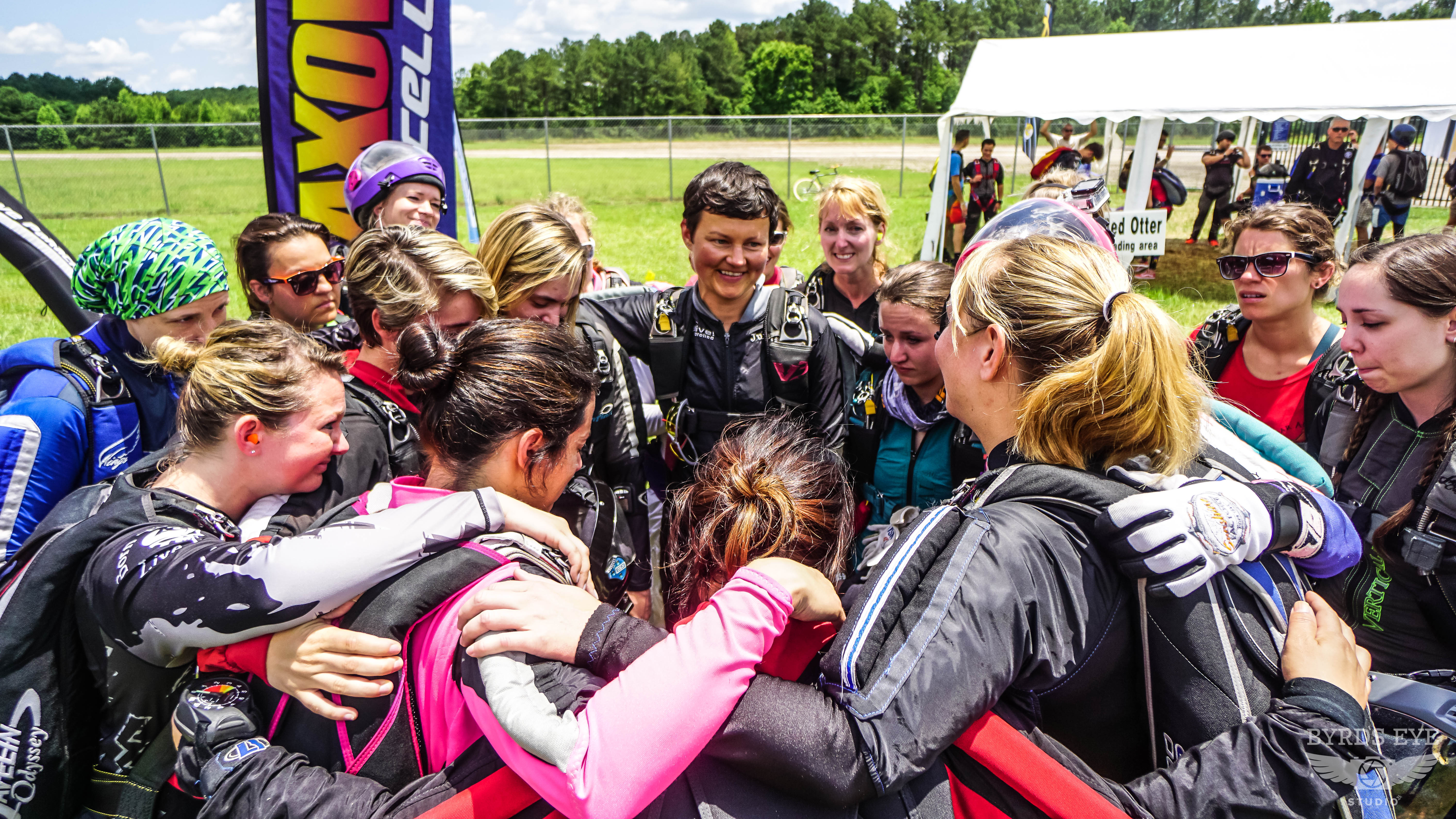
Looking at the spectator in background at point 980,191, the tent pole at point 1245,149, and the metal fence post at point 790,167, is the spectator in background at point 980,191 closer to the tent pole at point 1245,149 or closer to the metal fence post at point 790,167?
the tent pole at point 1245,149

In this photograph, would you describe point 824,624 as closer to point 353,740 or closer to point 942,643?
point 942,643

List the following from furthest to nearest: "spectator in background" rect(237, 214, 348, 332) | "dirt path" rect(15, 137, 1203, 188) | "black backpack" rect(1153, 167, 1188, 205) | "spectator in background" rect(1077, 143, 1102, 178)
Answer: "dirt path" rect(15, 137, 1203, 188) < "black backpack" rect(1153, 167, 1188, 205) < "spectator in background" rect(1077, 143, 1102, 178) < "spectator in background" rect(237, 214, 348, 332)

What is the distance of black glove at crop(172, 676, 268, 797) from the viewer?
1.41 metres

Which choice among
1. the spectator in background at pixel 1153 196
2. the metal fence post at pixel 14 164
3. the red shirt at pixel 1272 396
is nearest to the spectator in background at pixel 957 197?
the spectator in background at pixel 1153 196

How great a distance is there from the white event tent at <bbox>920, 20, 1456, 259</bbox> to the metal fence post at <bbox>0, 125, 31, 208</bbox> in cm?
1922

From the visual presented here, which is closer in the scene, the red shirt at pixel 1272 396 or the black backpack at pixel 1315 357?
the black backpack at pixel 1315 357

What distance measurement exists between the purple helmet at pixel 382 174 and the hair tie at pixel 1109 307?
3496 mm

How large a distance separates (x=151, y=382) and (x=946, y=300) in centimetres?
284

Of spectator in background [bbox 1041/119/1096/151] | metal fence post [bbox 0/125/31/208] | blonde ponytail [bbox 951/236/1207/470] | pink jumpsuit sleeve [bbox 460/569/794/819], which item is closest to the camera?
pink jumpsuit sleeve [bbox 460/569/794/819]

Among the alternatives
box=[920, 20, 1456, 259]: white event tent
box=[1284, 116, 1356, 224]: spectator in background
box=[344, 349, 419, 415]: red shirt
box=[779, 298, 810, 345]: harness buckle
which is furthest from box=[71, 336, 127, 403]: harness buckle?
box=[1284, 116, 1356, 224]: spectator in background

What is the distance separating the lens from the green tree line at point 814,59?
183 ft

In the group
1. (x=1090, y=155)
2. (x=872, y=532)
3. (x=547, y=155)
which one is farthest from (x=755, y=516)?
(x=547, y=155)

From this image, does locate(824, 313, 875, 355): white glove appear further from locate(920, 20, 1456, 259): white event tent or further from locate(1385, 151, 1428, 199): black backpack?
locate(1385, 151, 1428, 199): black backpack

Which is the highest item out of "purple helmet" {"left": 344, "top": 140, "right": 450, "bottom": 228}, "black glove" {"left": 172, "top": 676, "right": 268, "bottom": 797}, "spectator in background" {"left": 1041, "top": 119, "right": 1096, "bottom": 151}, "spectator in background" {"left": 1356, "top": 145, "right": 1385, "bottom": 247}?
"spectator in background" {"left": 1041, "top": 119, "right": 1096, "bottom": 151}
